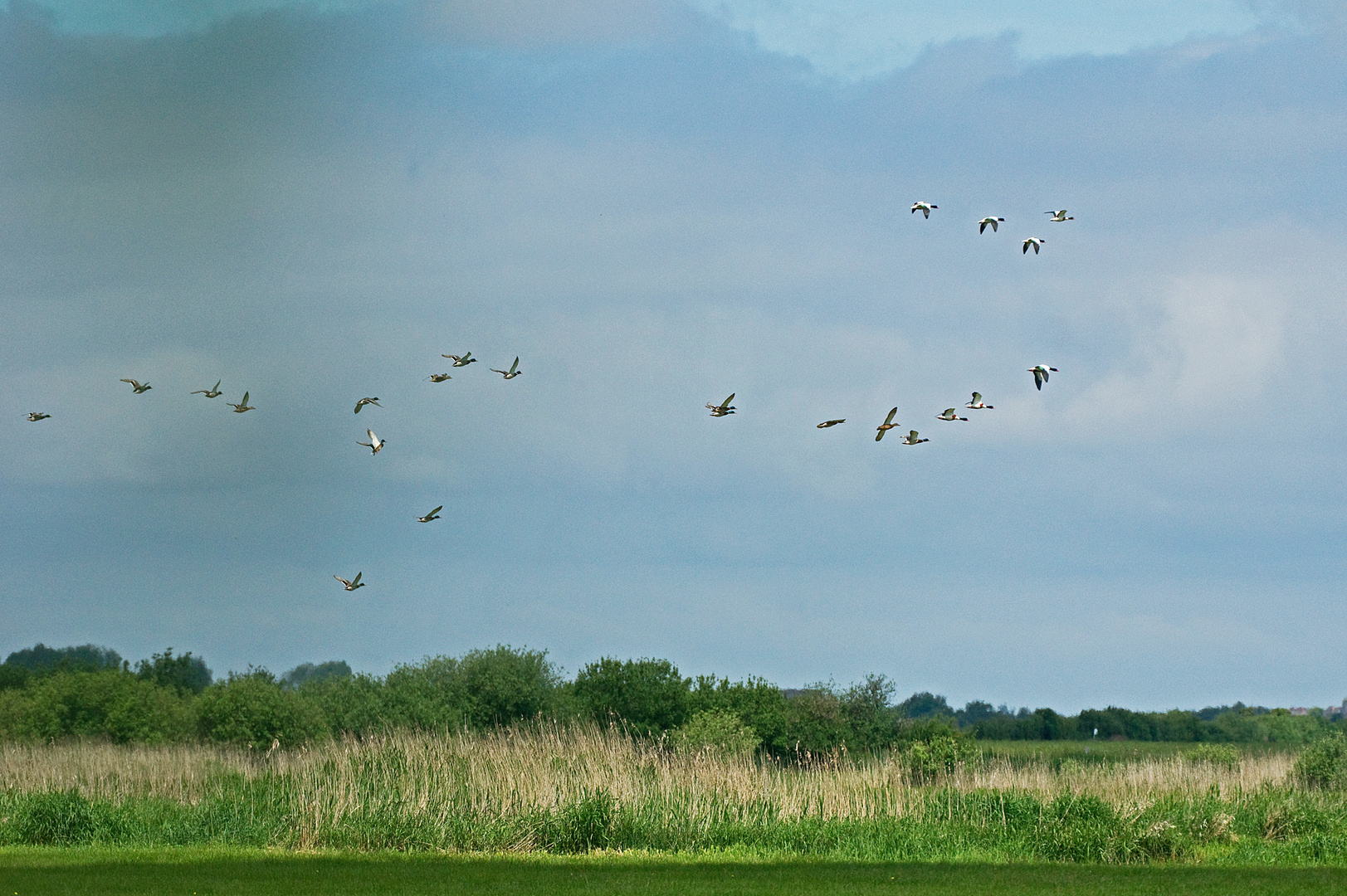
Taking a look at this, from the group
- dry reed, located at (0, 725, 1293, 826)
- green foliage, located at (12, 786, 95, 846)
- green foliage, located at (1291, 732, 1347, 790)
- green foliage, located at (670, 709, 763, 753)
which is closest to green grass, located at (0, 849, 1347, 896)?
green foliage, located at (12, 786, 95, 846)

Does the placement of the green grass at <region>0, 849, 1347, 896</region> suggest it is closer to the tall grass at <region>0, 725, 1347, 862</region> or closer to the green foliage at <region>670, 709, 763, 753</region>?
the tall grass at <region>0, 725, 1347, 862</region>

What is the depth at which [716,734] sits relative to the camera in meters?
40.4

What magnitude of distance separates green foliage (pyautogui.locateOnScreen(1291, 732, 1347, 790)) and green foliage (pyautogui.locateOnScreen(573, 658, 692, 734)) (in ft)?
70.7

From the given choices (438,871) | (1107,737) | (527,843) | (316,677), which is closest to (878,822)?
Result: (527,843)

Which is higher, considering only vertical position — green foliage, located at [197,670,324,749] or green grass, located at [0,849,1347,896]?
green foliage, located at [197,670,324,749]

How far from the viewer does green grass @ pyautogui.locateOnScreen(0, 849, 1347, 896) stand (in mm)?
21953

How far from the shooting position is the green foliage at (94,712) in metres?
50.9

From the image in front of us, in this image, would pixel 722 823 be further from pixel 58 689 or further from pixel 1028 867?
pixel 58 689

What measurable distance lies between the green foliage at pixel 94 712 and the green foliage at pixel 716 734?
66.6 feet

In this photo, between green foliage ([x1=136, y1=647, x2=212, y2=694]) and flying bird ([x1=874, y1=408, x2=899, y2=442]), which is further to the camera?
green foliage ([x1=136, y1=647, x2=212, y2=694])

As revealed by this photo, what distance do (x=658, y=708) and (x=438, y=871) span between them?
2709 cm

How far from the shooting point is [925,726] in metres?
50.1

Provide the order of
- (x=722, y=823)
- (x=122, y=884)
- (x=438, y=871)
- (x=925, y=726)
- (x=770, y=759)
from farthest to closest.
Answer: (x=925, y=726) < (x=770, y=759) < (x=722, y=823) < (x=438, y=871) < (x=122, y=884)

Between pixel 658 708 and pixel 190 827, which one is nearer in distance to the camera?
pixel 190 827
